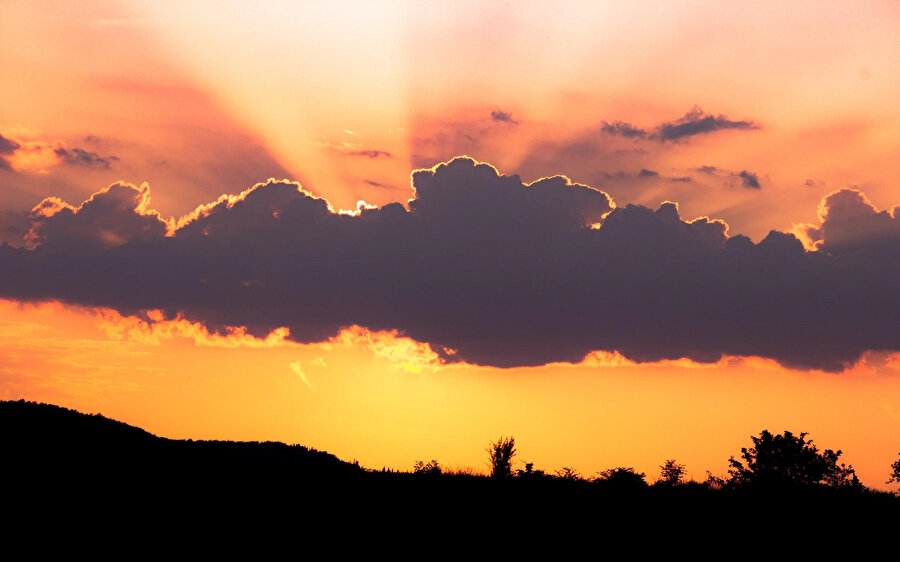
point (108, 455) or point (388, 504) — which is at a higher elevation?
point (108, 455)

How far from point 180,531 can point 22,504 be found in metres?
9.51

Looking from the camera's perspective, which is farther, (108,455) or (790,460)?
(790,460)

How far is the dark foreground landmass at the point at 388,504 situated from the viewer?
1387 inches

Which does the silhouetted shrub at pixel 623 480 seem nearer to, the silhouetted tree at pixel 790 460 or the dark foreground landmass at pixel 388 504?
the dark foreground landmass at pixel 388 504

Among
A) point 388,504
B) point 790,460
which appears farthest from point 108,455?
point 790,460

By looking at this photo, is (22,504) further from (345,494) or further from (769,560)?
(769,560)

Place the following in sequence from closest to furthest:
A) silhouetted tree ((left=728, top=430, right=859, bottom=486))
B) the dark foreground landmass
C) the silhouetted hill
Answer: the dark foreground landmass
the silhouetted hill
silhouetted tree ((left=728, top=430, right=859, bottom=486))

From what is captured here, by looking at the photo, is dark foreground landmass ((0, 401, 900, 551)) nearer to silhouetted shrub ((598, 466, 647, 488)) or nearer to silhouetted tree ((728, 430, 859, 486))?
silhouetted shrub ((598, 466, 647, 488))

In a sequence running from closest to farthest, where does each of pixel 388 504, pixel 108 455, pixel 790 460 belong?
pixel 388 504, pixel 108 455, pixel 790 460

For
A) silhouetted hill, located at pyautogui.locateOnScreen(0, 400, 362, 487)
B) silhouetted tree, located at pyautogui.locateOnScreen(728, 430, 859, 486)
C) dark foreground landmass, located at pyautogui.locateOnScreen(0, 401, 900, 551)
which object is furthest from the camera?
silhouetted tree, located at pyautogui.locateOnScreen(728, 430, 859, 486)

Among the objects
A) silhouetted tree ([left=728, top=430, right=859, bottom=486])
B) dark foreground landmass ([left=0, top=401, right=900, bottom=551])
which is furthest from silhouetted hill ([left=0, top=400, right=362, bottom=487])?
silhouetted tree ([left=728, top=430, right=859, bottom=486])

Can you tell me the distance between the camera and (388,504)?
1515 inches

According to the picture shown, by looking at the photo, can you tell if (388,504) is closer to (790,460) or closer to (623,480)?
(623,480)

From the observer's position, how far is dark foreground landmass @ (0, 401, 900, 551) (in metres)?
35.2
